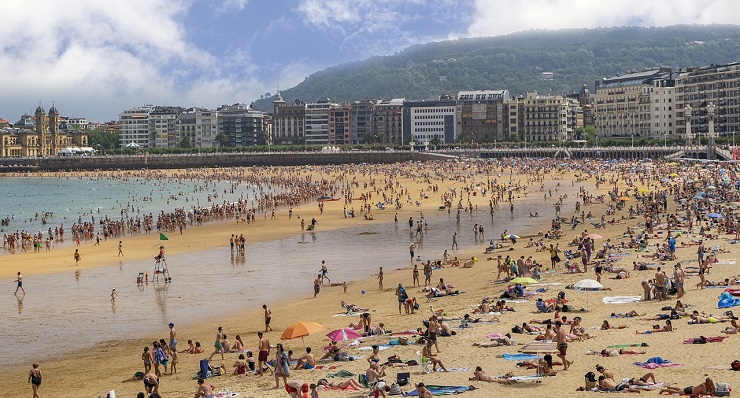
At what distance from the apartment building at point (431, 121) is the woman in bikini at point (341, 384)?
5970 inches

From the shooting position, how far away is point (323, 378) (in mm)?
15953

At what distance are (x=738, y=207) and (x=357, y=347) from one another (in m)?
30.6

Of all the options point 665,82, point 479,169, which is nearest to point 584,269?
point 479,169

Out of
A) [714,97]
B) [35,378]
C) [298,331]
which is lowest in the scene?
[35,378]

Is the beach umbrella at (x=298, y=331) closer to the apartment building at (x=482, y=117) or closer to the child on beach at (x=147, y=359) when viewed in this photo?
the child on beach at (x=147, y=359)

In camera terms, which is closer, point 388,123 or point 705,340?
point 705,340

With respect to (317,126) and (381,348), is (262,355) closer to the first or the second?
(381,348)

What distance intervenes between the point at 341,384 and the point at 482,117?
151 m

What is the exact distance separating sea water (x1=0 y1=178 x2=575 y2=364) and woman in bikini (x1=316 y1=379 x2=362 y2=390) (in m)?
6.54

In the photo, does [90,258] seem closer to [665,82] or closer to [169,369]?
[169,369]

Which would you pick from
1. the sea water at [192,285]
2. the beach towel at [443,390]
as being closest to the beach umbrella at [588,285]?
the sea water at [192,285]

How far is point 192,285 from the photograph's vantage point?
2925cm

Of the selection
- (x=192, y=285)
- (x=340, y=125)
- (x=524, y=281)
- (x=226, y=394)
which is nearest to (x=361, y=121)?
(x=340, y=125)

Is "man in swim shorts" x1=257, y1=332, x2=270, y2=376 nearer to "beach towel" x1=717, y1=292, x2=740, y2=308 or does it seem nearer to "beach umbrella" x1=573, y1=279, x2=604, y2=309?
"beach umbrella" x1=573, y1=279, x2=604, y2=309
